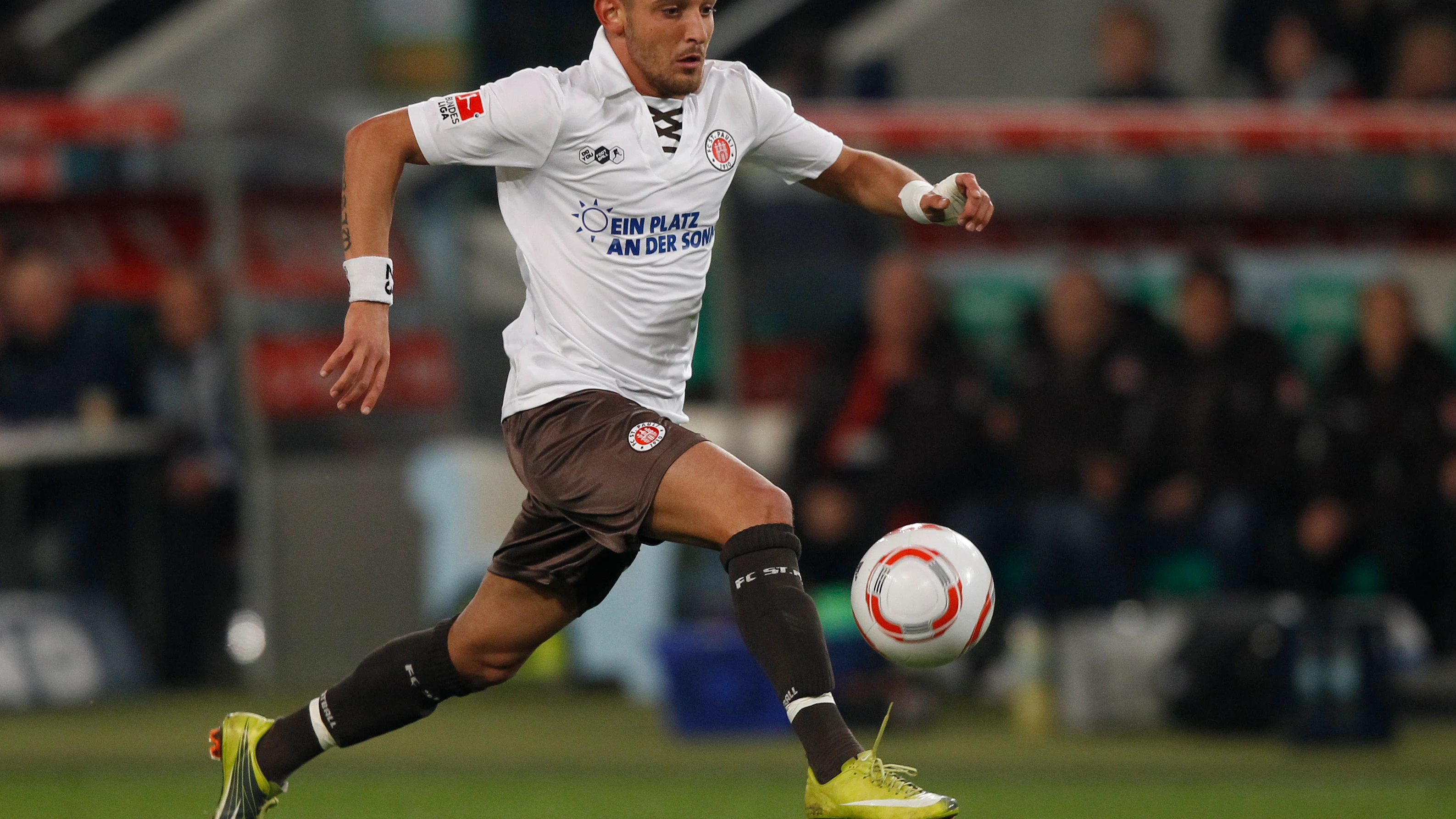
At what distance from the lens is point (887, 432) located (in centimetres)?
1007

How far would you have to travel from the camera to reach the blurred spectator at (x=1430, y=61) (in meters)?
10.7

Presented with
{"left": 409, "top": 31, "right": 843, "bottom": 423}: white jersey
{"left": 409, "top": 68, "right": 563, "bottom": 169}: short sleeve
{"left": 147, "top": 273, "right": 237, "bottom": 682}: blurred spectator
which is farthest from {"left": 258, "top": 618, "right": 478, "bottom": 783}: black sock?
{"left": 147, "top": 273, "right": 237, "bottom": 682}: blurred spectator

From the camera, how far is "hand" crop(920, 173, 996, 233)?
200 inches

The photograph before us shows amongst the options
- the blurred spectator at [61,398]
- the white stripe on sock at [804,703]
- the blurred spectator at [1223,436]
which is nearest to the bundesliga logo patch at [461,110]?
the white stripe on sock at [804,703]

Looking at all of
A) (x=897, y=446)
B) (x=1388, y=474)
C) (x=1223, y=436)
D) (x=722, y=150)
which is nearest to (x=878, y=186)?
(x=722, y=150)

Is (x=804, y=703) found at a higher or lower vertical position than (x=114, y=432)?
lower

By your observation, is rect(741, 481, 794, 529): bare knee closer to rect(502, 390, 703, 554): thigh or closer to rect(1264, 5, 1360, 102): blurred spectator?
rect(502, 390, 703, 554): thigh

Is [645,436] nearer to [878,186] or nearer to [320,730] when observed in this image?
[878,186]

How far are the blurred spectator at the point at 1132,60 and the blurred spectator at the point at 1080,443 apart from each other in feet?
4.03

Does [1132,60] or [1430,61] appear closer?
[1430,61]

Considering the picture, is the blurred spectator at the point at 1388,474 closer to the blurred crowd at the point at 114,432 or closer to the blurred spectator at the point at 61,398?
the blurred crowd at the point at 114,432

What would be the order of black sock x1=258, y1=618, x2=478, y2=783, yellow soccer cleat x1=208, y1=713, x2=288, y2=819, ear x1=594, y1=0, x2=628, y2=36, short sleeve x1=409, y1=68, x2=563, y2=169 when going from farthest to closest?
1. yellow soccer cleat x1=208, y1=713, x2=288, y2=819
2. black sock x1=258, y1=618, x2=478, y2=783
3. ear x1=594, y1=0, x2=628, y2=36
4. short sleeve x1=409, y1=68, x2=563, y2=169

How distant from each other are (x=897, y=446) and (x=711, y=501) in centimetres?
537

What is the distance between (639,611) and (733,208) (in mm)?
2004
